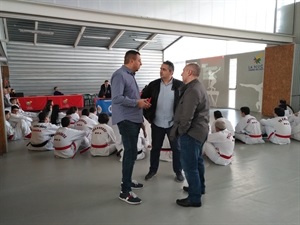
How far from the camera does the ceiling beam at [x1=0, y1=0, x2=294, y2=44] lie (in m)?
4.43

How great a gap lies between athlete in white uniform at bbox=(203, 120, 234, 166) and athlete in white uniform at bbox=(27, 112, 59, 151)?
3.04 meters

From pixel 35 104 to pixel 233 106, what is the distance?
9004 millimetres

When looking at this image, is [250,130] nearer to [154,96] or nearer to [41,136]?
[154,96]

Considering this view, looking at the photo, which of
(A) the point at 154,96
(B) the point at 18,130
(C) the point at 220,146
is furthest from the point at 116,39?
(A) the point at 154,96

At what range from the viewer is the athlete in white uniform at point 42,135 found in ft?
15.0

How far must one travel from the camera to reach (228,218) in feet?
7.40

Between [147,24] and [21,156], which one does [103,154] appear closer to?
[21,156]

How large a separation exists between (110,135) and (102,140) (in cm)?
17

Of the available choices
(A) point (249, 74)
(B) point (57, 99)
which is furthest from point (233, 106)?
(B) point (57, 99)

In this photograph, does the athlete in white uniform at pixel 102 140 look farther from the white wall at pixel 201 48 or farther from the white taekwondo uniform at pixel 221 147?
the white wall at pixel 201 48

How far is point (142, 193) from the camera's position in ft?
9.18

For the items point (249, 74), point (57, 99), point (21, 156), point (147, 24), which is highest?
point (147, 24)

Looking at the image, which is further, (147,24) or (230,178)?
(147,24)

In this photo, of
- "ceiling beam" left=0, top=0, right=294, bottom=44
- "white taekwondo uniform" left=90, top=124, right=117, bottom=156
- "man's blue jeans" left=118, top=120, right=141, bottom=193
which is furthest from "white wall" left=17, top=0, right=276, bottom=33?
"man's blue jeans" left=118, top=120, right=141, bottom=193
